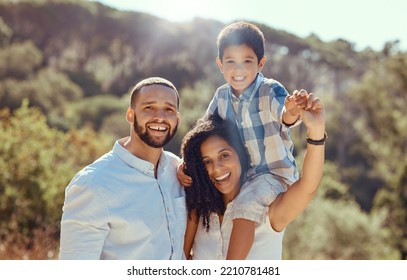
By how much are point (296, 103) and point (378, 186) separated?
15.2 m

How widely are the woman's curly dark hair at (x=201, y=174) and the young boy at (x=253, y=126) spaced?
0.04 meters

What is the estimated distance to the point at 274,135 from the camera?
2.42m

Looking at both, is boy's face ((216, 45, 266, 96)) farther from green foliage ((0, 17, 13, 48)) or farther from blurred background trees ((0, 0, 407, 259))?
green foliage ((0, 17, 13, 48))

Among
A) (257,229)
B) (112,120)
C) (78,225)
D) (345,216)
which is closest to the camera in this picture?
(78,225)

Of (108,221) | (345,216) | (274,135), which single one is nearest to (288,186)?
(274,135)

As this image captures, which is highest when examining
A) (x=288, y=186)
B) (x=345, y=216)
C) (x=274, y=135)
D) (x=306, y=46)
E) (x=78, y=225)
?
(x=306, y=46)

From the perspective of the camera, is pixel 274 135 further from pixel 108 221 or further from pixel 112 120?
pixel 112 120

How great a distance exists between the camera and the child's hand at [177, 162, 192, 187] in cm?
239

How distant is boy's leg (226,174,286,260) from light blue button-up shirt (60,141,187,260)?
184mm

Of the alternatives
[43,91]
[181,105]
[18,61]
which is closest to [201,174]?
[43,91]

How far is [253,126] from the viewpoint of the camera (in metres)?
2.48

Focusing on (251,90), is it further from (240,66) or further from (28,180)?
(28,180)

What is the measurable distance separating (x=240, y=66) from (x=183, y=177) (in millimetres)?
471

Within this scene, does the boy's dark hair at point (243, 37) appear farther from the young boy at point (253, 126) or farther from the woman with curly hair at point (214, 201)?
the woman with curly hair at point (214, 201)
